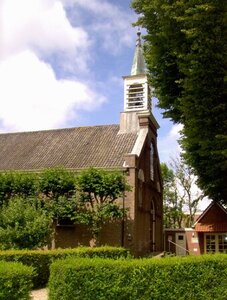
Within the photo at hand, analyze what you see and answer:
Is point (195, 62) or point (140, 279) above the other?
point (195, 62)

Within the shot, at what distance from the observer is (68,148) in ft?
95.2

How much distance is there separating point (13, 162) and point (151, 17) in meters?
17.7

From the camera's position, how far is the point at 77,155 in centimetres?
2781

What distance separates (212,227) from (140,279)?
18257mm

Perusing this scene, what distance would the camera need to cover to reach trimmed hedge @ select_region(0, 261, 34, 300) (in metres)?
8.71

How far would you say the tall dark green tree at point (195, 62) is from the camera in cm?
1249

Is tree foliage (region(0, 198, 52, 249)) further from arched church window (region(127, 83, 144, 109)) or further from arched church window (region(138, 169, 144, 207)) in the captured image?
arched church window (region(127, 83, 144, 109))

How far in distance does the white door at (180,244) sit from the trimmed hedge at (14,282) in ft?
87.3

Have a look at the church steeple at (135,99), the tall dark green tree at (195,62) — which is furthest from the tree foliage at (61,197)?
the tall dark green tree at (195,62)

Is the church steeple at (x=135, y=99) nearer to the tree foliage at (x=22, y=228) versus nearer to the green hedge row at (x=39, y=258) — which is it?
the tree foliage at (x=22, y=228)

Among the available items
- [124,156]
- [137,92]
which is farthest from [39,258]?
[137,92]

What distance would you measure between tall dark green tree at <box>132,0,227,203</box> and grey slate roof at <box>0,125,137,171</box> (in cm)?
1039

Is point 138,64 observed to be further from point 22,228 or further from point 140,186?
point 22,228

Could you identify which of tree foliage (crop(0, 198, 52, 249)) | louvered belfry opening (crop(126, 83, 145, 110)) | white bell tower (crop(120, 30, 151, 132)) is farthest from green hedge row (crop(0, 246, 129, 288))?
louvered belfry opening (crop(126, 83, 145, 110))
